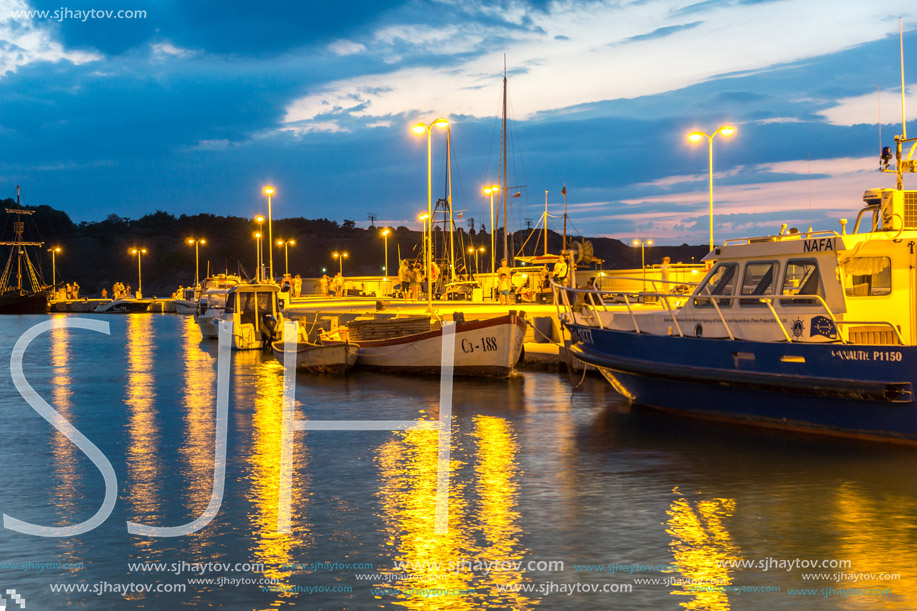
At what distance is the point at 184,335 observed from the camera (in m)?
61.6

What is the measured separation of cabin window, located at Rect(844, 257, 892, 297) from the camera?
16406mm

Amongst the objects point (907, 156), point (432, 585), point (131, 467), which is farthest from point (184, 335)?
point (432, 585)

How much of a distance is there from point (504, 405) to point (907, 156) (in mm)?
10415

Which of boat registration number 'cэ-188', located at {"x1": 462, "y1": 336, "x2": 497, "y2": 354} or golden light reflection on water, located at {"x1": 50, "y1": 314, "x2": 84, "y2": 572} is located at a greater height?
boat registration number 'cэ-188', located at {"x1": 462, "y1": 336, "x2": 497, "y2": 354}

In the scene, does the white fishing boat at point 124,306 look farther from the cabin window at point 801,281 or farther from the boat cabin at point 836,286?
the cabin window at point 801,281

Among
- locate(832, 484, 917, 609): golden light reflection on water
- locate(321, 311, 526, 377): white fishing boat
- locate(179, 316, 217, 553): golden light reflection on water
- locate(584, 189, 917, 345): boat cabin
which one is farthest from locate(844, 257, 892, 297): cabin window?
locate(321, 311, 526, 377): white fishing boat

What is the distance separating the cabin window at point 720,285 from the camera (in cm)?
1803

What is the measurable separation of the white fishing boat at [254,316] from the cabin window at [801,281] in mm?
31548

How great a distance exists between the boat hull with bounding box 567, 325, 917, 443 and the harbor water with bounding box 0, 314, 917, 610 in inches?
16.6

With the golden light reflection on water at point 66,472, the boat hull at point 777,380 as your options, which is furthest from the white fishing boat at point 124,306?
the boat hull at point 777,380

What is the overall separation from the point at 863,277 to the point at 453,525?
9477 mm

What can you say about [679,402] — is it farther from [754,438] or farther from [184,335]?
[184,335]

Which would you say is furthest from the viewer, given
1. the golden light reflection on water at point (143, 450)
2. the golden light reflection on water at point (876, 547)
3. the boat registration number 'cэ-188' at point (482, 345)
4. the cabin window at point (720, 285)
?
the boat registration number 'cэ-188' at point (482, 345)

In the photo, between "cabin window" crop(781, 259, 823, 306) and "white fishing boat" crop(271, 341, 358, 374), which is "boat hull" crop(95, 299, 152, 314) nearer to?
"white fishing boat" crop(271, 341, 358, 374)
